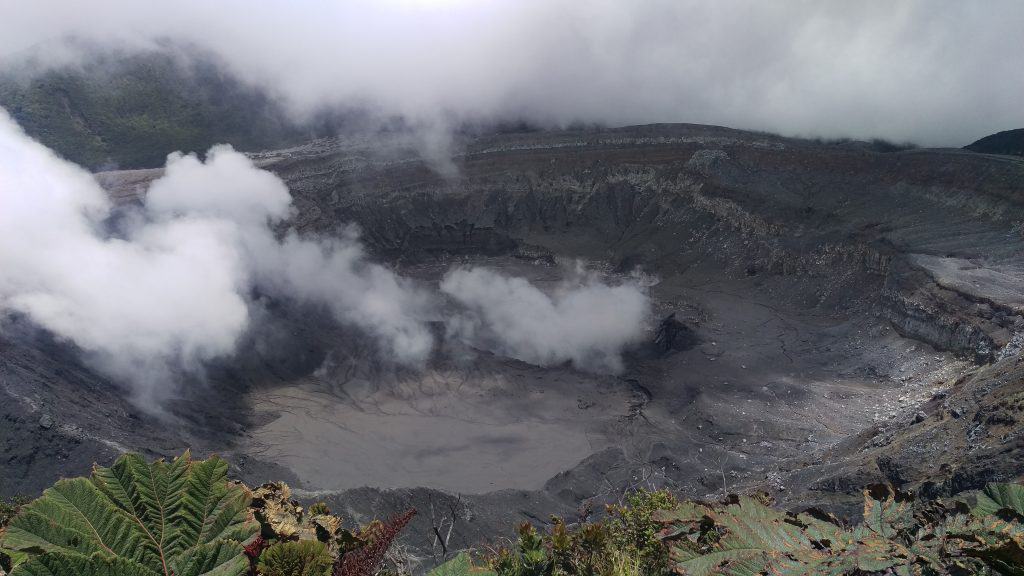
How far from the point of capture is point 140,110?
283 ft

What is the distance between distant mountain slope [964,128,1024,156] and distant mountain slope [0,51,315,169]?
243ft

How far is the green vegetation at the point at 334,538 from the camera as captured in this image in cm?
436

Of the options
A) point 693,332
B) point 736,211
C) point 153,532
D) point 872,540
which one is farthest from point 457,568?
point 736,211

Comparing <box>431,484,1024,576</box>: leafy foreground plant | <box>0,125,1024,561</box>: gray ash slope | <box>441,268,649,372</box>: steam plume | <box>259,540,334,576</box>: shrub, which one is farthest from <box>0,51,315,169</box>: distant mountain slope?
<box>259,540,334,576</box>: shrub

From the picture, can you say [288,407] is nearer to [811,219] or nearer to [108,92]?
[811,219]

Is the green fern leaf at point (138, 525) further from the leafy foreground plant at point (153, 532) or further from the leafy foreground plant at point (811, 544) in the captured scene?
the leafy foreground plant at point (811, 544)

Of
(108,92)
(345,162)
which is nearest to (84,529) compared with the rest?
(345,162)

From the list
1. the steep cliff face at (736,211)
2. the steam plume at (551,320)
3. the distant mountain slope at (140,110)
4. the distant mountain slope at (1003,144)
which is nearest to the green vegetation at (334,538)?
the steep cliff face at (736,211)

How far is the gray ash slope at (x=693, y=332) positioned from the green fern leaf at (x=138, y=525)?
21715mm

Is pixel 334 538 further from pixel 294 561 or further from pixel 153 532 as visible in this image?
pixel 153 532

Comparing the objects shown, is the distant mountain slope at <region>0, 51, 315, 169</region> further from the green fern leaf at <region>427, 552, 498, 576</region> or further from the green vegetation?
the green fern leaf at <region>427, 552, 498, 576</region>

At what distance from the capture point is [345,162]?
69.4 m

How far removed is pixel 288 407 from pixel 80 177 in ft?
84.1

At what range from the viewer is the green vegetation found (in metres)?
4.36
